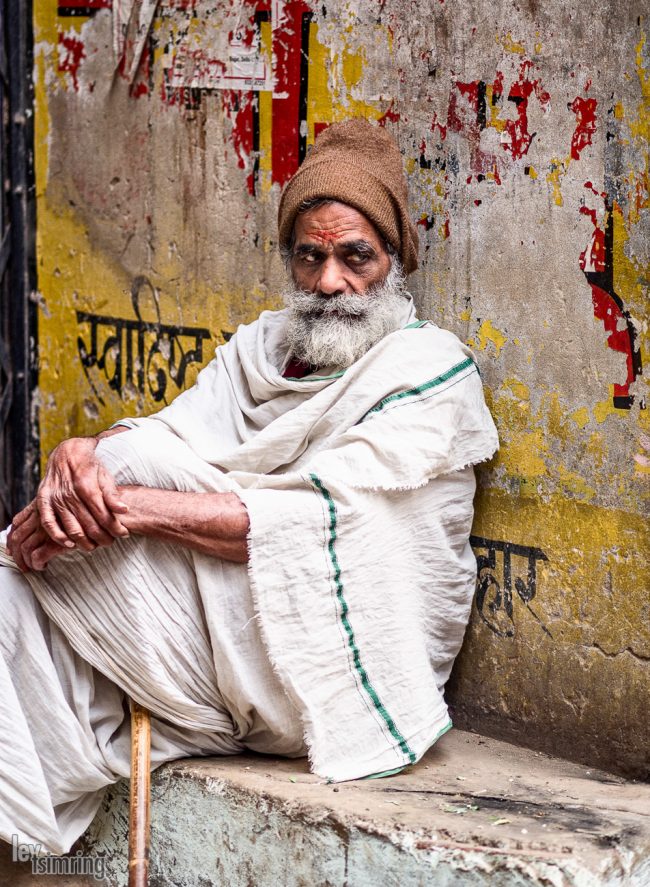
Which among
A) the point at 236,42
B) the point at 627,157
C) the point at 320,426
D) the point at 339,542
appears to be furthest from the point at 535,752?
the point at 236,42

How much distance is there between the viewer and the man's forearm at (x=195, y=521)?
2.58 metres

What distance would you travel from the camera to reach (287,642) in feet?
8.49

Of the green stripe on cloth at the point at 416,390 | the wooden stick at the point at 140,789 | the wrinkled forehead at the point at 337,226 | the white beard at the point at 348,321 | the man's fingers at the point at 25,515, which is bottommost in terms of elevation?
the wooden stick at the point at 140,789

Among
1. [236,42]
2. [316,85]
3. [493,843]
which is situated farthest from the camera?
[236,42]

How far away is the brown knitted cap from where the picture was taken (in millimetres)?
2936

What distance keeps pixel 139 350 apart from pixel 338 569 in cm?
172

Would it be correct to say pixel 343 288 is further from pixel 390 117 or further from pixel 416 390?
pixel 390 117

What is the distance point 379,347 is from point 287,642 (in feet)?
2.51

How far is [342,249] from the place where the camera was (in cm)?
298

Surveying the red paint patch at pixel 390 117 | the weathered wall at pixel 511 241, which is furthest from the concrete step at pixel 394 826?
the red paint patch at pixel 390 117

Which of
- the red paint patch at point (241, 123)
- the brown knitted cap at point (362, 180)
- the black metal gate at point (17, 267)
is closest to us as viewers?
the brown knitted cap at point (362, 180)

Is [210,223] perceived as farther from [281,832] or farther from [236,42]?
[281,832]

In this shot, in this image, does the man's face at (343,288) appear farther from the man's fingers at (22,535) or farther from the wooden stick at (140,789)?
the wooden stick at (140,789)

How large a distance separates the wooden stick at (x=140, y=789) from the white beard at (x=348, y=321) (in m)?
0.98
